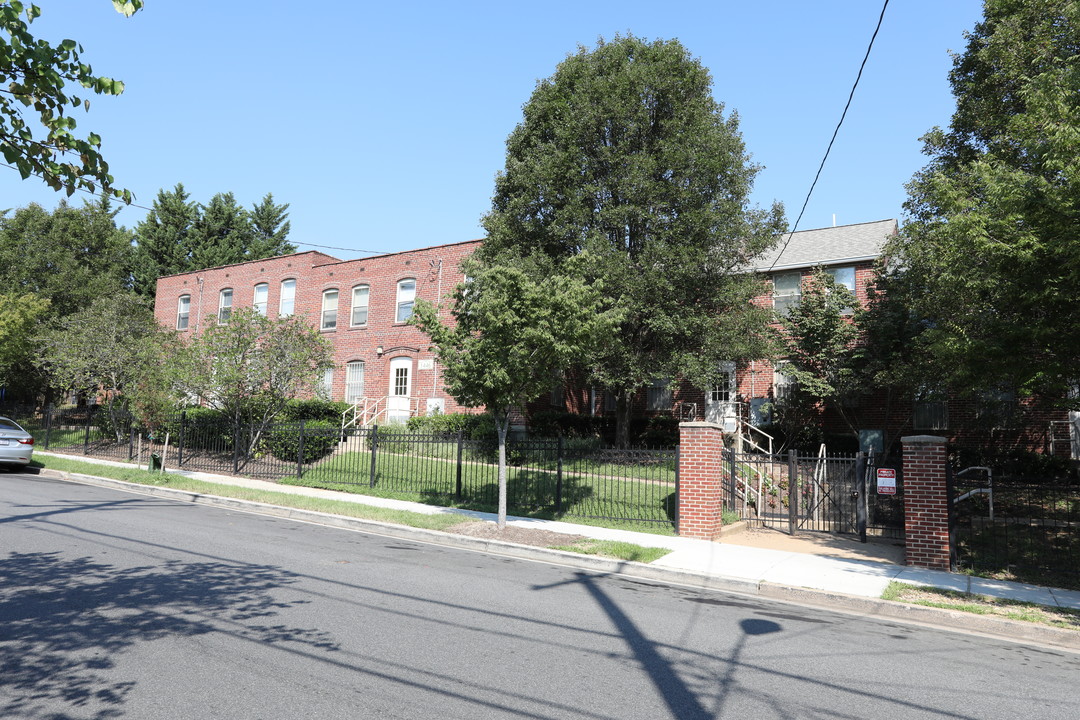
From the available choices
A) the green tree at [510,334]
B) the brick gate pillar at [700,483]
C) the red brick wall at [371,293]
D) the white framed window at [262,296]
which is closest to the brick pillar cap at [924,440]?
the brick gate pillar at [700,483]

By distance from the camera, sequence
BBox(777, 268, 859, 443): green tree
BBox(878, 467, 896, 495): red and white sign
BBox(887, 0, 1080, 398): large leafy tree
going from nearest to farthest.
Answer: BBox(887, 0, 1080, 398): large leafy tree
BBox(878, 467, 896, 495): red and white sign
BBox(777, 268, 859, 443): green tree

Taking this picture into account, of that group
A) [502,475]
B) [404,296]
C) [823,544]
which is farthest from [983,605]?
[404,296]

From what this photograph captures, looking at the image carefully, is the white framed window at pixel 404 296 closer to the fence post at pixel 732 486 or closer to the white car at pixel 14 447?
the white car at pixel 14 447

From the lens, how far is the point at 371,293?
1155 inches

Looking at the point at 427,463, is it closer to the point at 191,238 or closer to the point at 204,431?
the point at 204,431

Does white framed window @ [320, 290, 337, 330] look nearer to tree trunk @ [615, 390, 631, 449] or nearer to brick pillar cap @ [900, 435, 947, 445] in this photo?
tree trunk @ [615, 390, 631, 449]

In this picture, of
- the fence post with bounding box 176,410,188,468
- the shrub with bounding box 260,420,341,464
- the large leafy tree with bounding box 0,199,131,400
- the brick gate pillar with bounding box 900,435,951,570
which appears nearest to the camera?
the brick gate pillar with bounding box 900,435,951,570

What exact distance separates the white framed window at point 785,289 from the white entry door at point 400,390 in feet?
47.9

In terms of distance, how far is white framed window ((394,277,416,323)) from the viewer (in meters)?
28.2

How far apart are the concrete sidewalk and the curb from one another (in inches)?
0.8

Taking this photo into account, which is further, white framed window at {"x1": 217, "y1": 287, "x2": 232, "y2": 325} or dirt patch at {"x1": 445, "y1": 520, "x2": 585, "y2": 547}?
white framed window at {"x1": 217, "y1": 287, "x2": 232, "y2": 325}

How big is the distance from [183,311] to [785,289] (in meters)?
31.1

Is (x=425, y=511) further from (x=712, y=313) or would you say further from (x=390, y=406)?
(x=390, y=406)

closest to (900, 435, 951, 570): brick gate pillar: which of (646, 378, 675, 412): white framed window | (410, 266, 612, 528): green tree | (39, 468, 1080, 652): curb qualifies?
(39, 468, 1080, 652): curb
